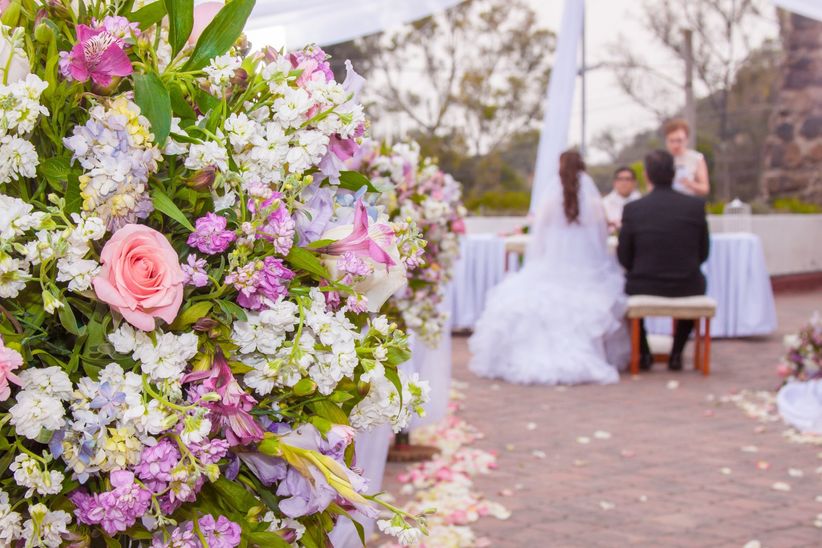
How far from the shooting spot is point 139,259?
1135 millimetres

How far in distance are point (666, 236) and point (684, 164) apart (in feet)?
5.58

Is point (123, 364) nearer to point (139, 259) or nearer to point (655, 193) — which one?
point (139, 259)

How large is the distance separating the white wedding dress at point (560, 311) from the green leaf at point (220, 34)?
230 inches

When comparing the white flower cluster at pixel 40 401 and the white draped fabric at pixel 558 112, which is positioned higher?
the white draped fabric at pixel 558 112

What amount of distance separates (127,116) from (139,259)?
0.17 metres

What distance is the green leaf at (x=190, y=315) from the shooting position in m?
1.19

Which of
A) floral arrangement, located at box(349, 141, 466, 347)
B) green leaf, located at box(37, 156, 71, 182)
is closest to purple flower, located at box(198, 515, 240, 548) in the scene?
green leaf, located at box(37, 156, 71, 182)

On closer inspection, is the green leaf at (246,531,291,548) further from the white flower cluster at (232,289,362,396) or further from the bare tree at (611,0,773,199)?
the bare tree at (611,0,773,199)

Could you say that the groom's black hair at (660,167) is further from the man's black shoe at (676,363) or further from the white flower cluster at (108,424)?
the white flower cluster at (108,424)

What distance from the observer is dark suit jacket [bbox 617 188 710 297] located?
719 centimetres

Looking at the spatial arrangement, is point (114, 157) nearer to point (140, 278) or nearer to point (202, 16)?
point (140, 278)

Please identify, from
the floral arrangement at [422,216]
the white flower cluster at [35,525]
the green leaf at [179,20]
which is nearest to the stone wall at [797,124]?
the floral arrangement at [422,216]

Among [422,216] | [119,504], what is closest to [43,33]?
[119,504]

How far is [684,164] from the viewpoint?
864 cm
